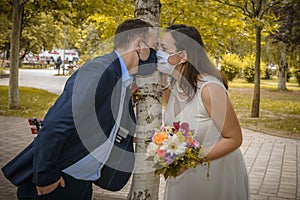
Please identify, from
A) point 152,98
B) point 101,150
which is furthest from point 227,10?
point 101,150

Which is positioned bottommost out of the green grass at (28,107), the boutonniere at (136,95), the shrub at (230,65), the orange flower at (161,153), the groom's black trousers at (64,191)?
the green grass at (28,107)

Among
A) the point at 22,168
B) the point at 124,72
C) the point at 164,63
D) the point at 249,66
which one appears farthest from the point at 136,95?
the point at 249,66

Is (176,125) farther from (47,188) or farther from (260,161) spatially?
(260,161)

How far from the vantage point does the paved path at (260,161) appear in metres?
5.52

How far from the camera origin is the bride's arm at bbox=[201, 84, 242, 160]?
2729 millimetres

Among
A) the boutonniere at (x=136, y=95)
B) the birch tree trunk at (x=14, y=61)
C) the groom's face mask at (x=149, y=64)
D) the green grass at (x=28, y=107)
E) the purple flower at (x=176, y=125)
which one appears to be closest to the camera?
the purple flower at (x=176, y=125)

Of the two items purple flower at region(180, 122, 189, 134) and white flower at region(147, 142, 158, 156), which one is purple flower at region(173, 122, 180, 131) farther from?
white flower at region(147, 142, 158, 156)

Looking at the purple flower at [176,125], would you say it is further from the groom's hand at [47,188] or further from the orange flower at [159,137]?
the groom's hand at [47,188]

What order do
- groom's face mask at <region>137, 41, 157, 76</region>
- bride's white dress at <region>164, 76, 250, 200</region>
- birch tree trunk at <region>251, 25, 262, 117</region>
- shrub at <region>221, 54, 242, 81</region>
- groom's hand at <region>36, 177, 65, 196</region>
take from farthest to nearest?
shrub at <region>221, 54, 242, 81</region> → birch tree trunk at <region>251, 25, 262, 117</region> → groom's face mask at <region>137, 41, 157, 76</region> → bride's white dress at <region>164, 76, 250, 200</region> → groom's hand at <region>36, 177, 65, 196</region>

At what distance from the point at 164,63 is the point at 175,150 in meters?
0.73

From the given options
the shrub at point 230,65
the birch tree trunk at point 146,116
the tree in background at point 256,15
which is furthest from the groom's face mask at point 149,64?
the shrub at point 230,65

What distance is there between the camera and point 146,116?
3.59 metres

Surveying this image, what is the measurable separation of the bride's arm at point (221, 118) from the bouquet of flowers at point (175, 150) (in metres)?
0.12

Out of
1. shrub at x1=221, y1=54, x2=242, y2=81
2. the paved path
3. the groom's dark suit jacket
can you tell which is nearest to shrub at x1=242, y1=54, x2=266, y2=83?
shrub at x1=221, y1=54, x2=242, y2=81
